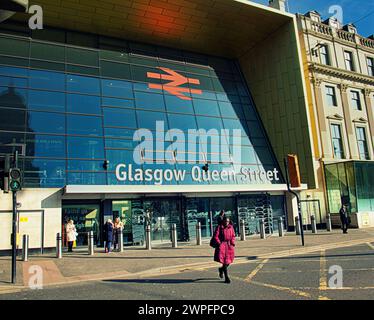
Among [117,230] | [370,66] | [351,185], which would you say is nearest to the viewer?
[117,230]

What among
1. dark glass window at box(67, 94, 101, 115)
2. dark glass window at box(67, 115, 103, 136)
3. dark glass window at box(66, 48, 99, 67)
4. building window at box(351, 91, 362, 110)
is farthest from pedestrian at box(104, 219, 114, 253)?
building window at box(351, 91, 362, 110)

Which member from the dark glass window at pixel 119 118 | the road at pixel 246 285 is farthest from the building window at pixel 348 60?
the road at pixel 246 285

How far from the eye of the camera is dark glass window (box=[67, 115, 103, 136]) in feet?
64.3

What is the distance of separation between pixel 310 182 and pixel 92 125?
1487 cm

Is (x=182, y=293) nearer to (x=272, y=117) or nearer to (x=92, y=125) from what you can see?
(x=92, y=125)

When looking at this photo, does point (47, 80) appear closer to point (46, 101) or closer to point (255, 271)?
point (46, 101)

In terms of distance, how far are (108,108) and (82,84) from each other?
228 centimetres

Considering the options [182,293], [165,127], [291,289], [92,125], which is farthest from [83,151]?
[291,289]

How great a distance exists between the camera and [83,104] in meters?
20.8

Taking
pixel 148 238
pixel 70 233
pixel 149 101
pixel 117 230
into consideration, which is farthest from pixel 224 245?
pixel 149 101

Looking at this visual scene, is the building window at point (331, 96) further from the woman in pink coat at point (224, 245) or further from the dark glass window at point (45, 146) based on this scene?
the woman in pink coat at point (224, 245)

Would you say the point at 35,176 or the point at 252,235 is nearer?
the point at 35,176

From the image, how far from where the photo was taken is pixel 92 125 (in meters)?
20.1

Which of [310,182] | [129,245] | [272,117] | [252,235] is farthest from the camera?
[272,117]
